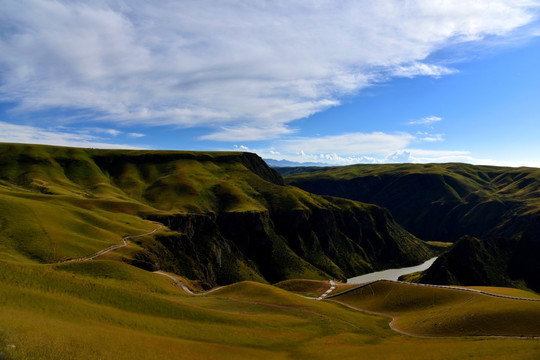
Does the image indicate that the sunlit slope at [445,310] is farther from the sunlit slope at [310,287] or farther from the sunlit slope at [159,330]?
the sunlit slope at [310,287]

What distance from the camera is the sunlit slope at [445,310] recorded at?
5256 centimetres

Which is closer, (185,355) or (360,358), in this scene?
(185,355)

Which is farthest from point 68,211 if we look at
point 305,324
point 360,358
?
point 360,358

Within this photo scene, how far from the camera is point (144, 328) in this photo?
129 ft

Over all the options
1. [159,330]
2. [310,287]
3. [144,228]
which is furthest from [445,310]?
[144,228]

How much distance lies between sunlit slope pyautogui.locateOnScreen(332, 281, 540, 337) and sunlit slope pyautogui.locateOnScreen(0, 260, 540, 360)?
6755 mm

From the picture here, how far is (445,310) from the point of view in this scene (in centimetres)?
6506

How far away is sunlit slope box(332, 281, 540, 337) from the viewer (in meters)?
52.6

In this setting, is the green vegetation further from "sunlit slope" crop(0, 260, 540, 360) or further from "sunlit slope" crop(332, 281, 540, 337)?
"sunlit slope" crop(332, 281, 540, 337)

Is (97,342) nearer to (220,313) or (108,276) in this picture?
(220,313)

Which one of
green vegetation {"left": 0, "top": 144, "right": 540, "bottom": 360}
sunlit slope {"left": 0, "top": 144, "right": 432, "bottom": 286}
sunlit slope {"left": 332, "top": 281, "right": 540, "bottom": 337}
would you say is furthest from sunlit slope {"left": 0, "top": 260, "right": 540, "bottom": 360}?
sunlit slope {"left": 0, "top": 144, "right": 432, "bottom": 286}

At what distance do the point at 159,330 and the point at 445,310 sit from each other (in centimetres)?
5466

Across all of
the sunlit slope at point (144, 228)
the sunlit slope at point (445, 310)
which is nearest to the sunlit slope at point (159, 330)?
the sunlit slope at point (445, 310)

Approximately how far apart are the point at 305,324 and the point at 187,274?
70485 millimetres
